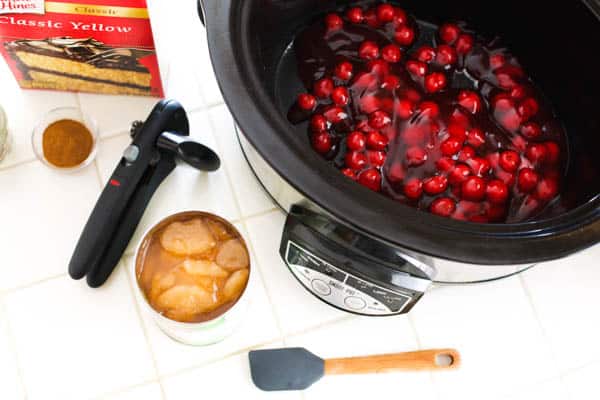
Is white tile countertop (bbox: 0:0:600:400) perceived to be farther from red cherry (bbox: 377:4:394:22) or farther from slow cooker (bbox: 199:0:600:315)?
red cherry (bbox: 377:4:394:22)

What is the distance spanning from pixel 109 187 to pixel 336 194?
15.6 inches

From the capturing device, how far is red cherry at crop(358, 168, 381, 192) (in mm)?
827

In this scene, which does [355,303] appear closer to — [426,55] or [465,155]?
[465,155]

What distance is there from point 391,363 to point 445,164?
29cm

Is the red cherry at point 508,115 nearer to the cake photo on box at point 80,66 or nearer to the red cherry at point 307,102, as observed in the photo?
the red cherry at point 307,102

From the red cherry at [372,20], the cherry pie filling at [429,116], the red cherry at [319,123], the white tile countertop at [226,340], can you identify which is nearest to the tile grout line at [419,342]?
the white tile countertop at [226,340]

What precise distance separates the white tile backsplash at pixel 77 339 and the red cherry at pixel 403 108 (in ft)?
1.47

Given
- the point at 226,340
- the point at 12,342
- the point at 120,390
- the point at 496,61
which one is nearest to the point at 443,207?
the point at 496,61

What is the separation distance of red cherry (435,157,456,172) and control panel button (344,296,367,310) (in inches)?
7.6

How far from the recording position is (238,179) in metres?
1.01

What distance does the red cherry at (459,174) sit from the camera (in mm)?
837

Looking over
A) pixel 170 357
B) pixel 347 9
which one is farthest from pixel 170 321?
pixel 347 9

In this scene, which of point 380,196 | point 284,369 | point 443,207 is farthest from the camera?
point 284,369

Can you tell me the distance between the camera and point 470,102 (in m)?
0.89
